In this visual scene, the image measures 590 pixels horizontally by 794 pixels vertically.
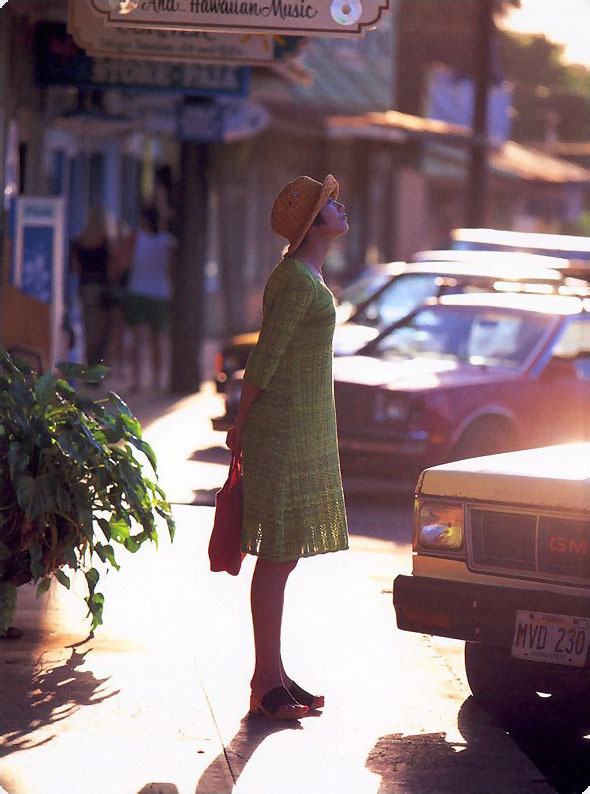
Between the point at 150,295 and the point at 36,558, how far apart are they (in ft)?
36.9

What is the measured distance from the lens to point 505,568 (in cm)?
594

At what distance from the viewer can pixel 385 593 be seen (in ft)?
27.4

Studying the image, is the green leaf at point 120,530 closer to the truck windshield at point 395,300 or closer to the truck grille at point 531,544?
the truck grille at point 531,544

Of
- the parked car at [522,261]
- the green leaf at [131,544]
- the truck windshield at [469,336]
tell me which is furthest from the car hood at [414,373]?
the green leaf at [131,544]

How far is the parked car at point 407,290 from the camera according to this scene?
13.6 meters

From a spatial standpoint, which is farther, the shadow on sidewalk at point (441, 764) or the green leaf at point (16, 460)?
the green leaf at point (16, 460)

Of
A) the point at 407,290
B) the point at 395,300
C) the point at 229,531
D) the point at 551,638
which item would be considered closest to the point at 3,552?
the point at 229,531

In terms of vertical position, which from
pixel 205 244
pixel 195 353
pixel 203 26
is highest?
pixel 203 26

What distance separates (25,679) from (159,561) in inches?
98.9

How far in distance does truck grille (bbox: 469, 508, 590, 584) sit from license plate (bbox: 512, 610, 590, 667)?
18cm

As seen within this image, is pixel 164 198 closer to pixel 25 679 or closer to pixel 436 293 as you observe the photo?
pixel 436 293

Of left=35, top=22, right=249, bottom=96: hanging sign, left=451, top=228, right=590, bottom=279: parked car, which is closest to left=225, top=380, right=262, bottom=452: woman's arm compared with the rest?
left=35, top=22, right=249, bottom=96: hanging sign

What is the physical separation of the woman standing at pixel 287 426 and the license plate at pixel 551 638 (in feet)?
2.68

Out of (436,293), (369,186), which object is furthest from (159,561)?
(369,186)
